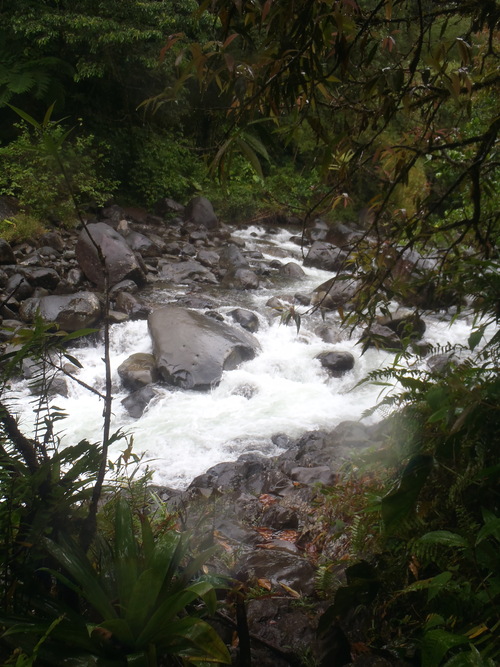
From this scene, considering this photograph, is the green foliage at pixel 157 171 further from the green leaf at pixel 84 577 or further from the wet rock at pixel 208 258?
the green leaf at pixel 84 577

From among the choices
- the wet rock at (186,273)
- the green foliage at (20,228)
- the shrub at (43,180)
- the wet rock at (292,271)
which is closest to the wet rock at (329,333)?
the wet rock at (292,271)

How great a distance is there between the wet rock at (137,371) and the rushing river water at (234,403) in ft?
0.52

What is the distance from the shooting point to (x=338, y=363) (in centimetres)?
757

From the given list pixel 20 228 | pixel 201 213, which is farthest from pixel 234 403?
pixel 201 213

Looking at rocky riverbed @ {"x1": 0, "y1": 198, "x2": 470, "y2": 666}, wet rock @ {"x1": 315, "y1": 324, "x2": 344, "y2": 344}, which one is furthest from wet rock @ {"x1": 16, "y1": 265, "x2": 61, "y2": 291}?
wet rock @ {"x1": 315, "y1": 324, "x2": 344, "y2": 344}

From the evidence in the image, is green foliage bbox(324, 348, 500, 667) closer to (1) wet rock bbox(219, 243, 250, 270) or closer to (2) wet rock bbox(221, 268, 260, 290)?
(2) wet rock bbox(221, 268, 260, 290)

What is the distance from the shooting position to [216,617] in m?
1.92

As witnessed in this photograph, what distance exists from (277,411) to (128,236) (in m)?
6.23

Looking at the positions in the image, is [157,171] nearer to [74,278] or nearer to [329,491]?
[74,278]

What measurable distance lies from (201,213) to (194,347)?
6804 mm

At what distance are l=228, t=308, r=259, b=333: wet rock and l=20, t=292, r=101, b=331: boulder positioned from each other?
6.80 ft

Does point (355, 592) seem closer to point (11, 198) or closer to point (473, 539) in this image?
point (473, 539)

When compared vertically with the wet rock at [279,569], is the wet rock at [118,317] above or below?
below

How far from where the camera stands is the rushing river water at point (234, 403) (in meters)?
5.72
